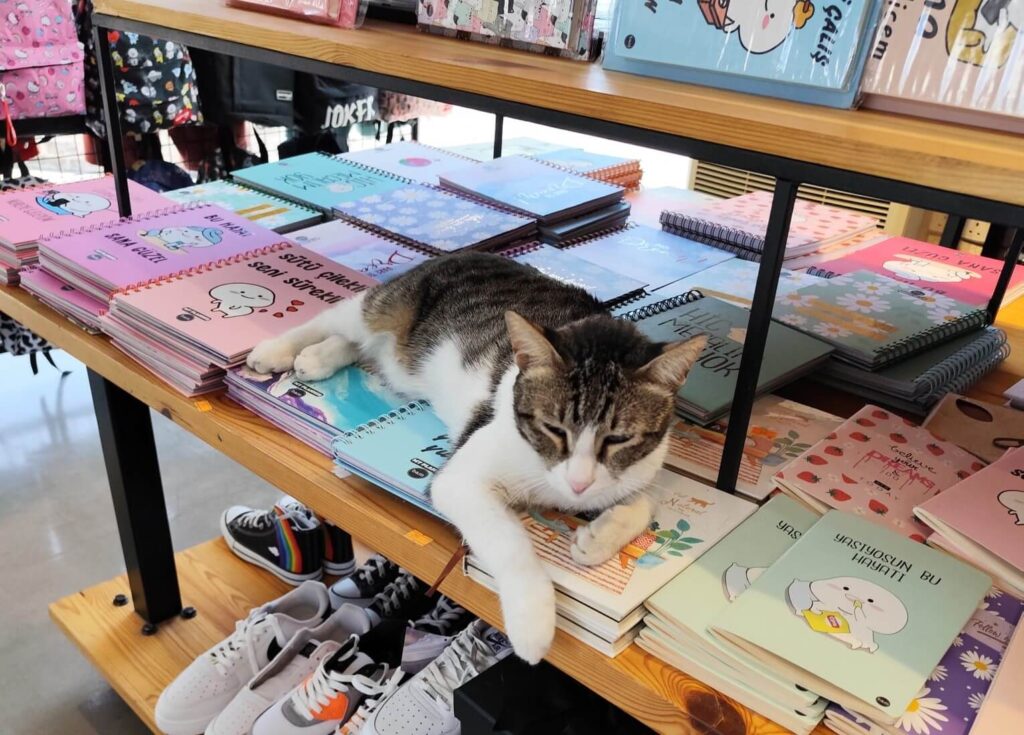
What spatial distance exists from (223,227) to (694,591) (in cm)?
119

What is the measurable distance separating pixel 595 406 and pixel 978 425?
661mm

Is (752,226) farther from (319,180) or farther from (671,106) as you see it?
(671,106)

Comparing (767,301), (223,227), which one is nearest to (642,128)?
(767,301)

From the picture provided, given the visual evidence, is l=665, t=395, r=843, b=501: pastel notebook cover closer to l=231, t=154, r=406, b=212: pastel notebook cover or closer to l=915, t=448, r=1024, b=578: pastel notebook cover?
l=915, t=448, r=1024, b=578: pastel notebook cover

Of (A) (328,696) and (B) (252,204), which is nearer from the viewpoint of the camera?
(A) (328,696)

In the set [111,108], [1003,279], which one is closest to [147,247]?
[111,108]

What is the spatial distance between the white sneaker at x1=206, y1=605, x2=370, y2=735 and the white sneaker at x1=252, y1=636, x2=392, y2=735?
0.05m

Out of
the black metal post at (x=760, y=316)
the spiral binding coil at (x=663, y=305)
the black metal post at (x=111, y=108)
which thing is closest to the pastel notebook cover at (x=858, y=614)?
the black metal post at (x=760, y=316)

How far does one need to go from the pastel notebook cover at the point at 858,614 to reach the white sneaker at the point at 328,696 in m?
0.67

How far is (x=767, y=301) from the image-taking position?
0.79 metres

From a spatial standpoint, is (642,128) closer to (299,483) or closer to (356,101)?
(299,483)

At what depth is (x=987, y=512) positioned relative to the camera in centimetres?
89

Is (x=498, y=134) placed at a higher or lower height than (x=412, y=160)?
higher

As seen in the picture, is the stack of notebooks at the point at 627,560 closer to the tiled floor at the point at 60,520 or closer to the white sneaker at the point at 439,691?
the white sneaker at the point at 439,691
